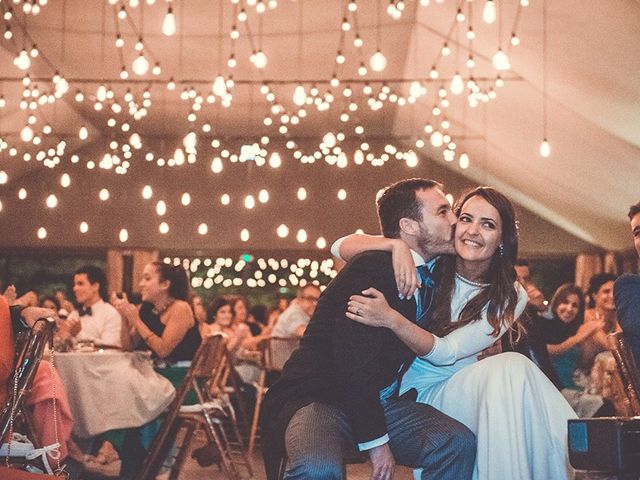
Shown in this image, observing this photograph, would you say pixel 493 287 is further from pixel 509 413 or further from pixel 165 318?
pixel 165 318

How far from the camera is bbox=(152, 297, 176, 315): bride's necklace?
6.11 meters

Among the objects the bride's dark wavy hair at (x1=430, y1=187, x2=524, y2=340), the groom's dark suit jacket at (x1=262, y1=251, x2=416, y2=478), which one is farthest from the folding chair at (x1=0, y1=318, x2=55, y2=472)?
the bride's dark wavy hair at (x1=430, y1=187, x2=524, y2=340)

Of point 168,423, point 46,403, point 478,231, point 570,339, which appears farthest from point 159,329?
point 478,231

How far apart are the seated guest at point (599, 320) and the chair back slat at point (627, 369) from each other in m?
2.24

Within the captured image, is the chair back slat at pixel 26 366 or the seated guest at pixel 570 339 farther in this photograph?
the seated guest at pixel 570 339

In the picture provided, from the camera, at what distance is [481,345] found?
10.2ft

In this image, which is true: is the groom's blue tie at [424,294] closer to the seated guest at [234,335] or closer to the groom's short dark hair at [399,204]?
the groom's short dark hair at [399,204]

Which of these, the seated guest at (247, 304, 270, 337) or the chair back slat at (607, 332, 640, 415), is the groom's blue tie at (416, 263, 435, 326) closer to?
the chair back slat at (607, 332, 640, 415)

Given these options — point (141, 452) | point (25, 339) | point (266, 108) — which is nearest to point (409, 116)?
point (266, 108)

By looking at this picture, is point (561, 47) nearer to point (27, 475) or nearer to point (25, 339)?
point (25, 339)

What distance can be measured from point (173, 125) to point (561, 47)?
7.83 metres

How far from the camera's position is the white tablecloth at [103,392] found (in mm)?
5512

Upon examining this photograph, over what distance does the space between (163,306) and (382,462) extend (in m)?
3.57

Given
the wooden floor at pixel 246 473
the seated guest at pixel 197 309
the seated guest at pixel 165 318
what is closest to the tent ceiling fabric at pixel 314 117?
the seated guest at pixel 197 309
